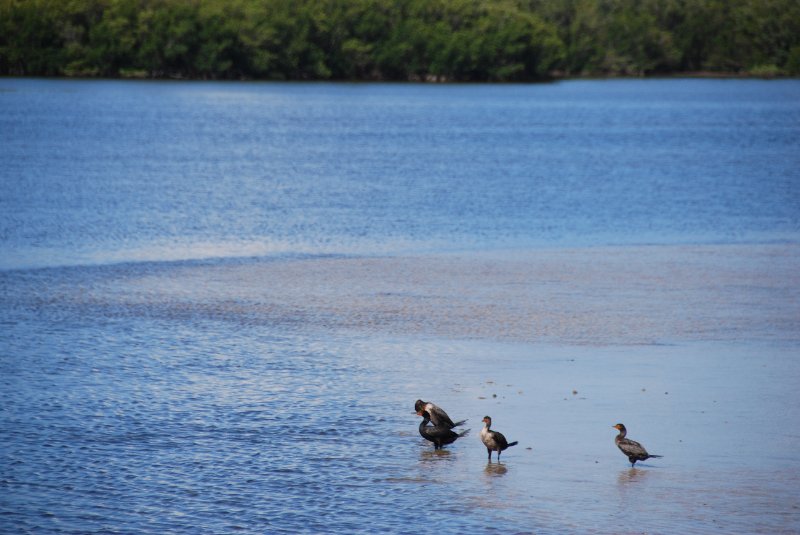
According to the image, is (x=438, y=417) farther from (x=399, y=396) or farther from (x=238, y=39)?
(x=238, y=39)

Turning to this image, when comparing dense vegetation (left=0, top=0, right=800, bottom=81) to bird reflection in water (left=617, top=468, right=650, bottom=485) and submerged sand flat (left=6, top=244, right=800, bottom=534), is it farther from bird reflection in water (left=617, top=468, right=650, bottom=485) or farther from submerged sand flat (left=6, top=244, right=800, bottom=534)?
bird reflection in water (left=617, top=468, right=650, bottom=485)

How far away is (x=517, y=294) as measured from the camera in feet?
79.8

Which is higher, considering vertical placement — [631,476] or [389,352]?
[631,476]

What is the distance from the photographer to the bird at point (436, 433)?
1431cm

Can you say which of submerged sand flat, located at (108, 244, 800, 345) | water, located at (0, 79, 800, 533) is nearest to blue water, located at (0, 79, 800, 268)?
water, located at (0, 79, 800, 533)

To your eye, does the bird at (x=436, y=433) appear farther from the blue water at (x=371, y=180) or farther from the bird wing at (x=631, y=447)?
the blue water at (x=371, y=180)

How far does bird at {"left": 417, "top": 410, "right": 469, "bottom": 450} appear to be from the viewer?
46.9 feet

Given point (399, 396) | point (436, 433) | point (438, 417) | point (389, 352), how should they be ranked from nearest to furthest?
point (436, 433) < point (438, 417) < point (399, 396) < point (389, 352)

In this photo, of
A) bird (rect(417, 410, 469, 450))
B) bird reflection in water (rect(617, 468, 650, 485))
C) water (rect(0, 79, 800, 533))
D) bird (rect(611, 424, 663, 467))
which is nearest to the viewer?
water (rect(0, 79, 800, 533))

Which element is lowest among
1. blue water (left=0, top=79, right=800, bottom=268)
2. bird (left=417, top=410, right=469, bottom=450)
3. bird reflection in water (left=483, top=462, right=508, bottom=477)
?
blue water (left=0, top=79, right=800, bottom=268)

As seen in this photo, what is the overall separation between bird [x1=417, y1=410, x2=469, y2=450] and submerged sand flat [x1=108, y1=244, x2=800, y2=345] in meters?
5.88

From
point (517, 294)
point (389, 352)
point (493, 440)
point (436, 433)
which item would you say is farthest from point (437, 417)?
point (517, 294)

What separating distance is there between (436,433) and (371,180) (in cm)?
3640

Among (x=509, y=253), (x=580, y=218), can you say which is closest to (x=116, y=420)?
(x=509, y=253)
